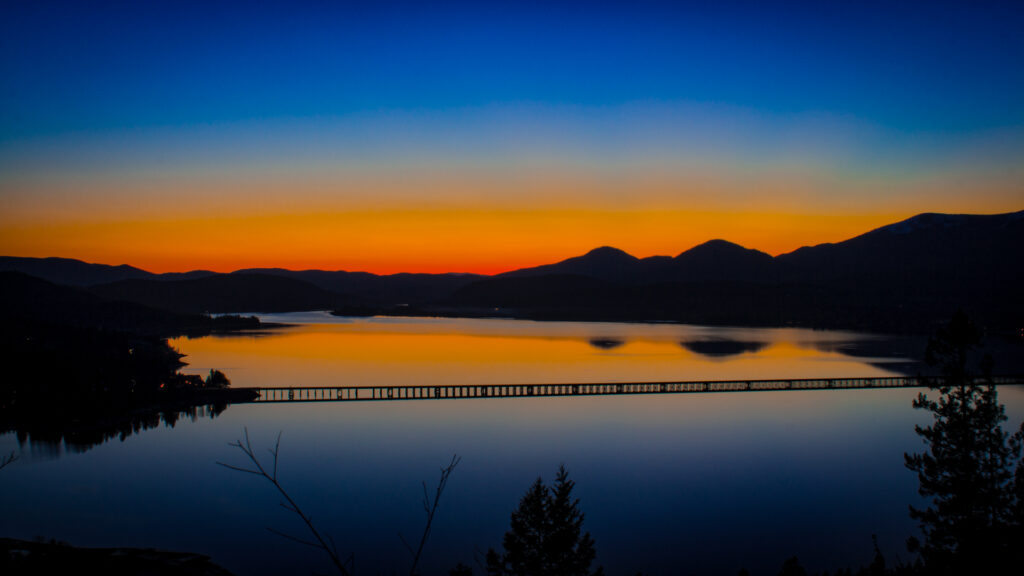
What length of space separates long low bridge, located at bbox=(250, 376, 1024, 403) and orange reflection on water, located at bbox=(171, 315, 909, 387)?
4.18 meters

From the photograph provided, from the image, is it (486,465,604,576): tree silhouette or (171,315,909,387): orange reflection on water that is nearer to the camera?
(486,465,604,576): tree silhouette

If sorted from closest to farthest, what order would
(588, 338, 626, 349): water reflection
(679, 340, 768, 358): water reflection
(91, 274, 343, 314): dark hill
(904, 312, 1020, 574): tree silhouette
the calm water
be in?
1. (904, 312, 1020, 574): tree silhouette
2. the calm water
3. (679, 340, 768, 358): water reflection
4. (588, 338, 626, 349): water reflection
5. (91, 274, 343, 314): dark hill

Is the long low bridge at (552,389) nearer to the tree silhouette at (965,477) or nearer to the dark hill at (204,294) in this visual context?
the tree silhouette at (965,477)

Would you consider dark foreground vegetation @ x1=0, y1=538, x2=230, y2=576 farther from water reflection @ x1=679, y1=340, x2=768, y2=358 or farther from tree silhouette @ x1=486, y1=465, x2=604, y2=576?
water reflection @ x1=679, y1=340, x2=768, y2=358

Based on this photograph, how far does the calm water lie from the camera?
60.0 feet

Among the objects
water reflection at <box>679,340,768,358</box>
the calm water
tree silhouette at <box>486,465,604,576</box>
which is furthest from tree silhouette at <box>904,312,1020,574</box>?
water reflection at <box>679,340,768,358</box>

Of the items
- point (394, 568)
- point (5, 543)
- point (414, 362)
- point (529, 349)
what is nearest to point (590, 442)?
point (394, 568)

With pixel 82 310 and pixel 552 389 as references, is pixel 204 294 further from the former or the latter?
pixel 552 389

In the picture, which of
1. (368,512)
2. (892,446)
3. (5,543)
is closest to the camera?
(5,543)

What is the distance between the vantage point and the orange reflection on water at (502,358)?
50375mm

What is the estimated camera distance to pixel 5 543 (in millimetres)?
7164

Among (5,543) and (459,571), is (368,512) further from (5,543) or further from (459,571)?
(5,543)

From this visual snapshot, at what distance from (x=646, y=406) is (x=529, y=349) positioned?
34.0 metres

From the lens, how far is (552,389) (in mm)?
43250
